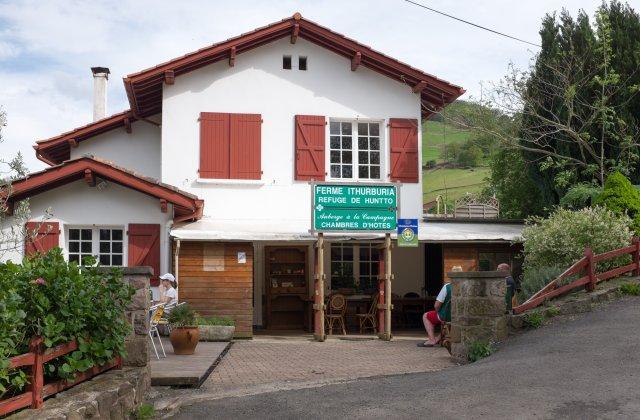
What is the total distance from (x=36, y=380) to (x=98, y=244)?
33.7 ft

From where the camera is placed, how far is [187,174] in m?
16.3

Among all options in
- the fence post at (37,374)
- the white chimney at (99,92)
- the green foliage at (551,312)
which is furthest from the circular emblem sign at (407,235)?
the fence post at (37,374)

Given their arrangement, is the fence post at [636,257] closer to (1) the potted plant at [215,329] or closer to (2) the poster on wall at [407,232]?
(2) the poster on wall at [407,232]

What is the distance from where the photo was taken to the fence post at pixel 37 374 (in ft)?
17.1

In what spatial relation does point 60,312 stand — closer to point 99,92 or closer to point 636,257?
point 636,257

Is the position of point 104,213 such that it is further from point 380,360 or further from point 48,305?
point 48,305

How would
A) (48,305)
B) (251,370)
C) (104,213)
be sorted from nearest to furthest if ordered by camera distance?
(48,305) < (251,370) < (104,213)

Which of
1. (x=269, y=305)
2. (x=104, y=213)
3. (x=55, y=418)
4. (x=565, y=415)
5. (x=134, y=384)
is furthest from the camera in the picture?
(x=269, y=305)

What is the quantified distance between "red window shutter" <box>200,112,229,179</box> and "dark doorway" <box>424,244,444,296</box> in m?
5.19

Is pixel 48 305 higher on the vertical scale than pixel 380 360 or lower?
higher

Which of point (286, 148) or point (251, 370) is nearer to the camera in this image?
point (251, 370)

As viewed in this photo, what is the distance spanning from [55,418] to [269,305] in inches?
524

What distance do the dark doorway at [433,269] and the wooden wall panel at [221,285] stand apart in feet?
15.2

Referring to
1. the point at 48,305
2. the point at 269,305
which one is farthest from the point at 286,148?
the point at 48,305
